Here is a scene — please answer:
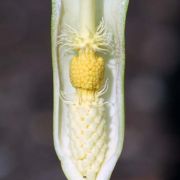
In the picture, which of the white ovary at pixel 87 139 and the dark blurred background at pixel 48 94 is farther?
the dark blurred background at pixel 48 94

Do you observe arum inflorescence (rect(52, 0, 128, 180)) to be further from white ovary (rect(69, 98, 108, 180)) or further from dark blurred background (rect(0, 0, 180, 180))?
dark blurred background (rect(0, 0, 180, 180))

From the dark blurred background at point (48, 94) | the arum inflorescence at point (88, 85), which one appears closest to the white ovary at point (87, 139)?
the arum inflorescence at point (88, 85)

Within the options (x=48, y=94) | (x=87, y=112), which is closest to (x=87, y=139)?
(x=87, y=112)

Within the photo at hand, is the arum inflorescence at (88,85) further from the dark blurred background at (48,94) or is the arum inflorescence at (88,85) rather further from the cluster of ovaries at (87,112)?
the dark blurred background at (48,94)

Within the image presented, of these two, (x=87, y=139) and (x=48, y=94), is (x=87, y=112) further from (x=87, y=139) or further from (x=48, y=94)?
(x=48, y=94)

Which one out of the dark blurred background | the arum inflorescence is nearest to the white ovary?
the arum inflorescence

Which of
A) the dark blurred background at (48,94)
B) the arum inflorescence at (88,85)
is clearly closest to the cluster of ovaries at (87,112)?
the arum inflorescence at (88,85)

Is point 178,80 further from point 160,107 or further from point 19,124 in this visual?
point 19,124
